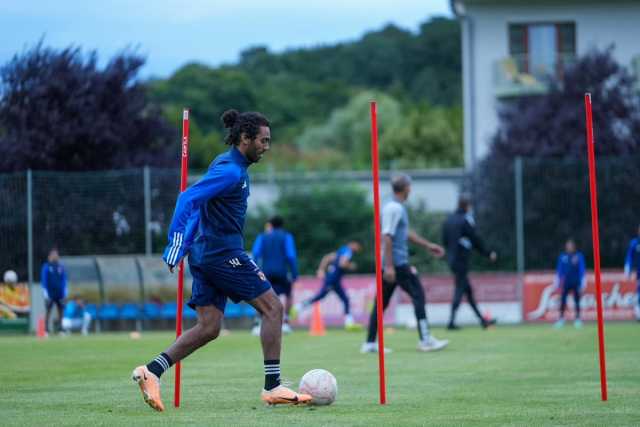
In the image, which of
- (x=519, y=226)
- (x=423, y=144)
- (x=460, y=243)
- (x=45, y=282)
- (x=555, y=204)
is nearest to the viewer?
(x=460, y=243)

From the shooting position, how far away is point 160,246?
2828 cm

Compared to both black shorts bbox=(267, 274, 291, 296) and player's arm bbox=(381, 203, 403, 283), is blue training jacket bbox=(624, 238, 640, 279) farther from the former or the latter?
player's arm bbox=(381, 203, 403, 283)

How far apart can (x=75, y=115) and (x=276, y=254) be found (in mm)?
13233

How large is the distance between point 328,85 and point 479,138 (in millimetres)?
48773

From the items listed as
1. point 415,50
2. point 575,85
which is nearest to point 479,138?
point 575,85

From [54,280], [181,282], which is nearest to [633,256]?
[54,280]

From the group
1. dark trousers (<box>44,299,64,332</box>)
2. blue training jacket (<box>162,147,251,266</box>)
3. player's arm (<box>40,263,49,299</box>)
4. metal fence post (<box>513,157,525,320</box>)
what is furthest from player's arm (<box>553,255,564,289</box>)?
blue training jacket (<box>162,147,251,266</box>)

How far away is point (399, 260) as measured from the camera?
1583 centimetres

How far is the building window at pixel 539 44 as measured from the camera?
40875 millimetres

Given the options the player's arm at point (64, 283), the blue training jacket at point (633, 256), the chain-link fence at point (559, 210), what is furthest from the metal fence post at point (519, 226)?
the player's arm at point (64, 283)

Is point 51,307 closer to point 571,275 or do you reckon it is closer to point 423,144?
point 571,275

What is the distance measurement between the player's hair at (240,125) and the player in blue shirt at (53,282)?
54.0 feet

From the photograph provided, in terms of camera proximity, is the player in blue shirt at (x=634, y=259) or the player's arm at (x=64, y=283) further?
the player in blue shirt at (x=634, y=259)

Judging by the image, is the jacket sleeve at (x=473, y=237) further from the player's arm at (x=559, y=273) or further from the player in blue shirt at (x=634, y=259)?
the player in blue shirt at (x=634, y=259)
